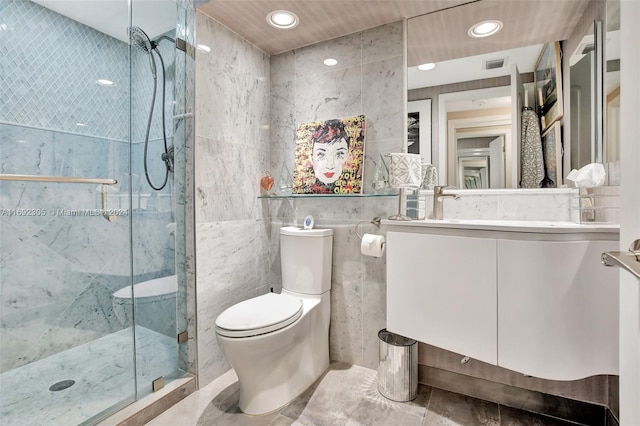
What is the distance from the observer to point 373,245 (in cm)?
171

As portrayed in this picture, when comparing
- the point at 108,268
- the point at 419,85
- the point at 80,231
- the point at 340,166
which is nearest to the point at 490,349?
the point at 340,166

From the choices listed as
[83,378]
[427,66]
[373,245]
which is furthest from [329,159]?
[83,378]

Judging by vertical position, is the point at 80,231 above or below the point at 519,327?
above

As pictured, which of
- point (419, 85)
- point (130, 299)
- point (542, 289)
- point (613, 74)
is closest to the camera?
point (542, 289)

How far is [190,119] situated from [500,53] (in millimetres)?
1716

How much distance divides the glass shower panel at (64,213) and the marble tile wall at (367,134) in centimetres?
101

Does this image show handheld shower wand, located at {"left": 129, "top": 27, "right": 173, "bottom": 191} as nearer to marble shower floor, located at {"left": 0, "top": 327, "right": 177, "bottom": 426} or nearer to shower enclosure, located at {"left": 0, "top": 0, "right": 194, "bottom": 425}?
shower enclosure, located at {"left": 0, "top": 0, "right": 194, "bottom": 425}

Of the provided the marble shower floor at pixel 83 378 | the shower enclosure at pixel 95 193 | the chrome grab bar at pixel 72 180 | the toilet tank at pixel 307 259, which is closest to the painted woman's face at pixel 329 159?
the toilet tank at pixel 307 259

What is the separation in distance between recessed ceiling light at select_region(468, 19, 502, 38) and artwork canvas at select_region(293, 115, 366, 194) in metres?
0.74

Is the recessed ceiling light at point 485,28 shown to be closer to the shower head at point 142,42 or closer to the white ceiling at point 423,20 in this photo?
the white ceiling at point 423,20

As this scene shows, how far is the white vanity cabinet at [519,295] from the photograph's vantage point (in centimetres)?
115

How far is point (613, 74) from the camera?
4.26 ft

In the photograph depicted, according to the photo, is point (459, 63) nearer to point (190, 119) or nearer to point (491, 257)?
point (491, 257)

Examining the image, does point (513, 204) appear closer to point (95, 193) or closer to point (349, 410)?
point (349, 410)
